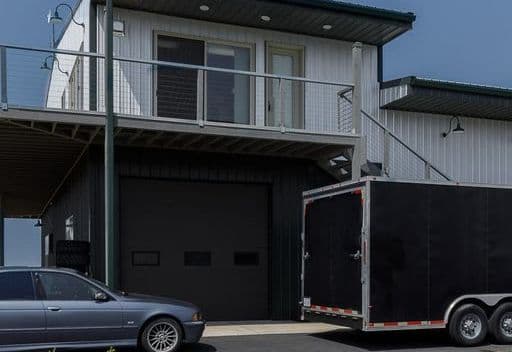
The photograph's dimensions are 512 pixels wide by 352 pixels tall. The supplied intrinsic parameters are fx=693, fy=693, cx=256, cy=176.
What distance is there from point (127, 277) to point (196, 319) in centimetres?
415

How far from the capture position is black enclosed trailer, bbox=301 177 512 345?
11.2 m

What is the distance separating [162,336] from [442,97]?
29.6 feet

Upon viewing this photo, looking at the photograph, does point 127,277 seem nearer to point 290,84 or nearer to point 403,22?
point 290,84

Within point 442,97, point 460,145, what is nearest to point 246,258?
point 442,97

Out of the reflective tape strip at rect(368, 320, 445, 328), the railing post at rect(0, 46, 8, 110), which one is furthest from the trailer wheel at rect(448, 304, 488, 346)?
the railing post at rect(0, 46, 8, 110)

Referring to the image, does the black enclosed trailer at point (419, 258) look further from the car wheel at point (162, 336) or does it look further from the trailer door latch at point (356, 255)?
the car wheel at point (162, 336)

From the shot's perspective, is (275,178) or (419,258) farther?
(275,178)

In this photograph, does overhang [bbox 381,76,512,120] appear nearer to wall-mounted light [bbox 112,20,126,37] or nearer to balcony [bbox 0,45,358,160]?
balcony [bbox 0,45,358,160]

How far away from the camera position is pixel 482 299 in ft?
38.7

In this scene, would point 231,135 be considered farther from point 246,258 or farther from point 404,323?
point 404,323

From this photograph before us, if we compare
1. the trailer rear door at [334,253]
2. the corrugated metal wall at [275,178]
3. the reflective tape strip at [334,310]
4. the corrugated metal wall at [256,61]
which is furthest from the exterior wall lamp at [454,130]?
the reflective tape strip at [334,310]

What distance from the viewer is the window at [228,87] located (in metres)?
15.2

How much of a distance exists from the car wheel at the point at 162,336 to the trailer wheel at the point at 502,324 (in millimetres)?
5361

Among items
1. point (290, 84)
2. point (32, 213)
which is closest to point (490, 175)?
point (290, 84)
